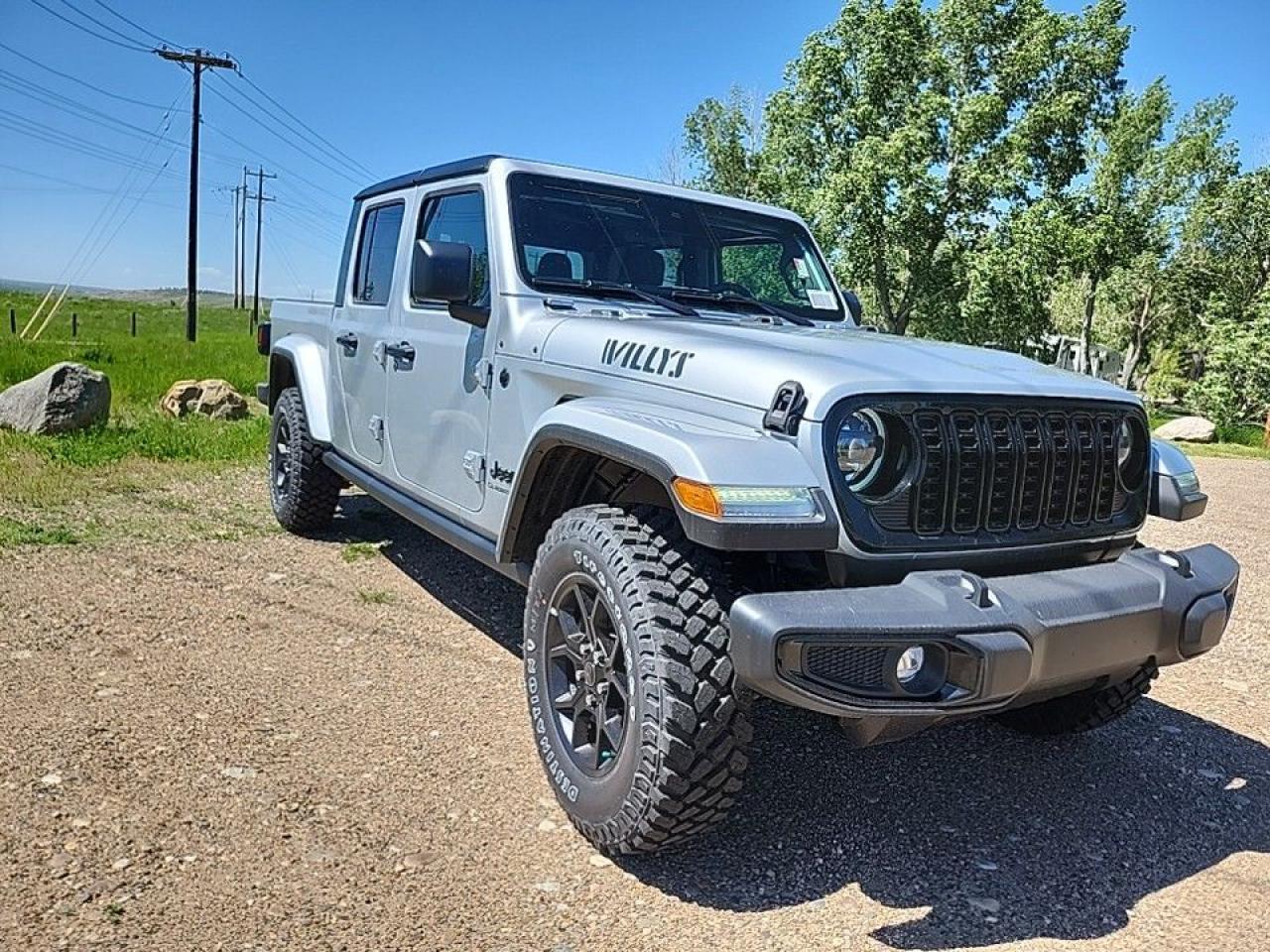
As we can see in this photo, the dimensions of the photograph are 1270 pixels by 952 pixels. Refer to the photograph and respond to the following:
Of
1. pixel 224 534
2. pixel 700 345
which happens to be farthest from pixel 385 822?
pixel 224 534

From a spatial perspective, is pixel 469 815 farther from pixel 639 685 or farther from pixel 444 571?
pixel 444 571

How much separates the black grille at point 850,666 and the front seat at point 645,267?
2050 millimetres

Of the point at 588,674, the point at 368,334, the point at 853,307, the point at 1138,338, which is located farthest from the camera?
the point at 1138,338

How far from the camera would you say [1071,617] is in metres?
2.49

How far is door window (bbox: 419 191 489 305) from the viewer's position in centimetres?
395

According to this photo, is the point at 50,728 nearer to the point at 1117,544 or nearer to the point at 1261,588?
the point at 1117,544

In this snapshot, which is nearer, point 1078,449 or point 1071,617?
point 1071,617

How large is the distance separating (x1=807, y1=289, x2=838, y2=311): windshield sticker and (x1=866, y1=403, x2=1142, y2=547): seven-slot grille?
159cm

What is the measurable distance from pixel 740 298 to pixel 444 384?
126 centimetres

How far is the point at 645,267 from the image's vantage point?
4.05 metres

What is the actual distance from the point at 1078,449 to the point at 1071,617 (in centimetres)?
65

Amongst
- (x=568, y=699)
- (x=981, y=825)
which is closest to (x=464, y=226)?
(x=568, y=699)

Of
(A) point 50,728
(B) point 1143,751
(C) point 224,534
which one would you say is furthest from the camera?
(C) point 224,534

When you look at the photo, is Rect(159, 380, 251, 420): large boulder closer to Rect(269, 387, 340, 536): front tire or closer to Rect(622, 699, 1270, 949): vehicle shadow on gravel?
Rect(269, 387, 340, 536): front tire
